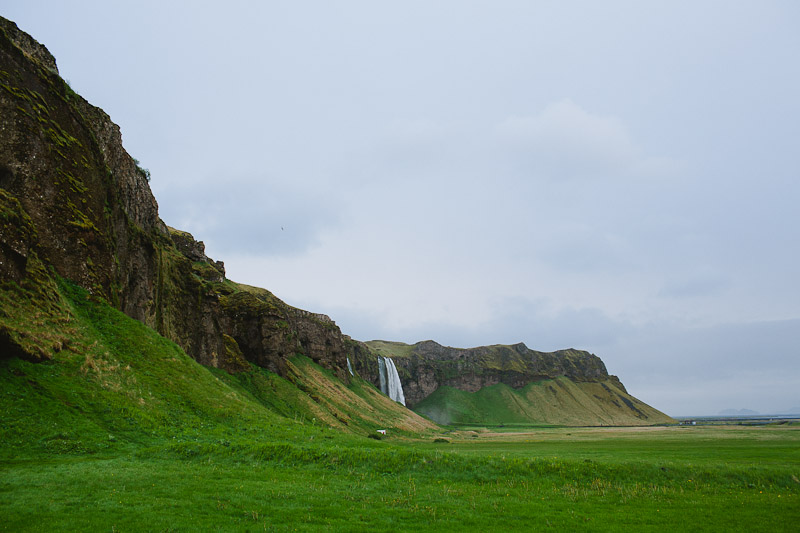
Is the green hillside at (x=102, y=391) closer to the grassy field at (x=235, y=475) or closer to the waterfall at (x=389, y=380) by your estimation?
the grassy field at (x=235, y=475)

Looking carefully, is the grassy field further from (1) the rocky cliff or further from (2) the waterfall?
(2) the waterfall

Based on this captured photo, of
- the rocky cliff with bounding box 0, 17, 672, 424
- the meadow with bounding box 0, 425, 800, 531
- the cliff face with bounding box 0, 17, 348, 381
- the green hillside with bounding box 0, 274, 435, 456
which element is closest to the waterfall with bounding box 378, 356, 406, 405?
the rocky cliff with bounding box 0, 17, 672, 424

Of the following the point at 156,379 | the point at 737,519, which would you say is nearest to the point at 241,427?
the point at 156,379

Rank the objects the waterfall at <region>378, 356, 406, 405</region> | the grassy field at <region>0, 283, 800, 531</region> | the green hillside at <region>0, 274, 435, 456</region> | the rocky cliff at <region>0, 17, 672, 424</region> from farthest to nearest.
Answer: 1. the waterfall at <region>378, 356, 406, 405</region>
2. the rocky cliff at <region>0, 17, 672, 424</region>
3. the green hillside at <region>0, 274, 435, 456</region>
4. the grassy field at <region>0, 283, 800, 531</region>

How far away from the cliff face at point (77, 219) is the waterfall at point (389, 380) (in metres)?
98.2

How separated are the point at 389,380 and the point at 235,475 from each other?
15069 centimetres

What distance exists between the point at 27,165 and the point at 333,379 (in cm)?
8465

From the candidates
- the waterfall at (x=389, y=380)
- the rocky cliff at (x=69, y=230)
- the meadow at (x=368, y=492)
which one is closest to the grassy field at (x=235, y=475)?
the meadow at (x=368, y=492)

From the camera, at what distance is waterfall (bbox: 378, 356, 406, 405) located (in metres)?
166

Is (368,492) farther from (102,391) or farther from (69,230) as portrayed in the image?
(69,230)

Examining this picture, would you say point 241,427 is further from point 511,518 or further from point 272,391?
point 272,391

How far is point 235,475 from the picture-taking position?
2372 cm

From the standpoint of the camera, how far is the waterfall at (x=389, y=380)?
166m

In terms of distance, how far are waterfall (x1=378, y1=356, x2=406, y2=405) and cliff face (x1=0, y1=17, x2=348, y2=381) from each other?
→ 98164 millimetres
